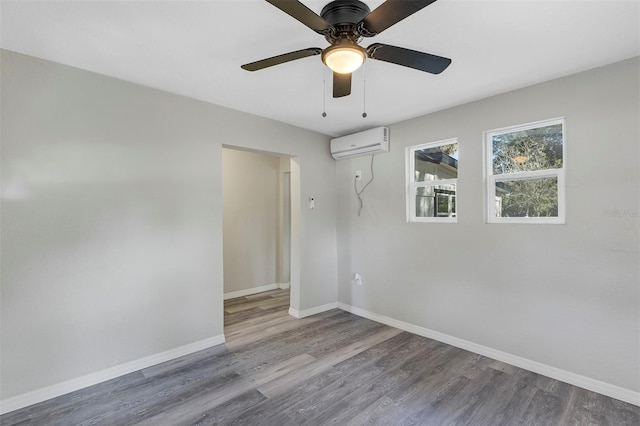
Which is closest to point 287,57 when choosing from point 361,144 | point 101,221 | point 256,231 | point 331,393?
point 101,221

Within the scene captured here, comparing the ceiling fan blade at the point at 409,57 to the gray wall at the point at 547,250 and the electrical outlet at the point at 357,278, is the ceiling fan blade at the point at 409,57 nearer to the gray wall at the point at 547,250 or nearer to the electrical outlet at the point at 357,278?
the gray wall at the point at 547,250

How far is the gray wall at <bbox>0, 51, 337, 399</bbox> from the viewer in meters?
2.09

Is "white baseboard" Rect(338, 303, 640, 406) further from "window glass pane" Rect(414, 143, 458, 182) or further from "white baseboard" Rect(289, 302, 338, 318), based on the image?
"window glass pane" Rect(414, 143, 458, 182)

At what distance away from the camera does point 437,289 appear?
3.19 meters

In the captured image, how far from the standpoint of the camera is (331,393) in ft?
7.41

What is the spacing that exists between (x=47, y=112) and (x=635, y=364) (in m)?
4.68

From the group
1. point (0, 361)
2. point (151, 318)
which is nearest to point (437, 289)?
point (151, 318)

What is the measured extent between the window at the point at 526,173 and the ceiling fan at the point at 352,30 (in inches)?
60.3

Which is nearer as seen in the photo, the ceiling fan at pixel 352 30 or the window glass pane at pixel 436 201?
the ceiling fan at pixel 352 30

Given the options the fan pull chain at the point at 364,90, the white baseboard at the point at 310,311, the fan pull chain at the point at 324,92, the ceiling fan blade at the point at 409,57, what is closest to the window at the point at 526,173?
the fan pull chain at the point at 364,90

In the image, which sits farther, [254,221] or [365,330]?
[254,221]

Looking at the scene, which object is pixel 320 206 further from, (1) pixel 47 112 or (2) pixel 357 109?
(1) pixel 47 112

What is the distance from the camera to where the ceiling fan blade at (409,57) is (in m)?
1.55

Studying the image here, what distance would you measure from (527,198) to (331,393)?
2376 millimetres
